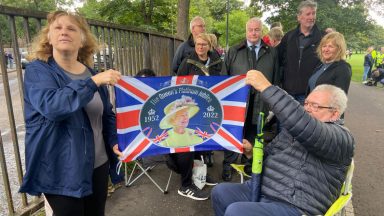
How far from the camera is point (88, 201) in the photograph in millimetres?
2408

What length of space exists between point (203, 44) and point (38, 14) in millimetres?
2037

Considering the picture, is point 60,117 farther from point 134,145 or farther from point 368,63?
point 368,63

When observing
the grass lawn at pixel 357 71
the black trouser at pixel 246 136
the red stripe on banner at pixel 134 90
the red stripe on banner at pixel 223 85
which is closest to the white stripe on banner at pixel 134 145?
the red stripe on banner at pixel 134 90

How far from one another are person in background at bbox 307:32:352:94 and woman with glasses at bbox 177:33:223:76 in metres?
1.36

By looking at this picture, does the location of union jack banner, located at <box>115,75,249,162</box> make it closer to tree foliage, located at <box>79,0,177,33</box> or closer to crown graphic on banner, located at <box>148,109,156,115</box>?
crown graphic on banner, located at <box>148,109,156,115</box>

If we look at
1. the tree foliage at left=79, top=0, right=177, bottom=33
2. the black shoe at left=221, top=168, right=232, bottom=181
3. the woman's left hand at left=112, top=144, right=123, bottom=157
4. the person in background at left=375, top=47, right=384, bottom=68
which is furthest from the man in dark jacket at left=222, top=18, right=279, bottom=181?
the person in background at left=375, top=47, right=384, bottom=68

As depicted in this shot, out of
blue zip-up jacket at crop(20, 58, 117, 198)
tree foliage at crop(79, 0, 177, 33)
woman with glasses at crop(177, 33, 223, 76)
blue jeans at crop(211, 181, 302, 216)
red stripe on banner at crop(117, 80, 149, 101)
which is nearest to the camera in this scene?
blue zip-up jacket at crop(20, 58, 117, 198)

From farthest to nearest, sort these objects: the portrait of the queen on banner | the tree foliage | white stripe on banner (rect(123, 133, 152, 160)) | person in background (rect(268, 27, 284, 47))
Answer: the tree foliage → person in background (rect(268, 27, 284, 47)) → the portrait of the queen on banner → white stripe on banner (rect(123, 133, 152, 160))

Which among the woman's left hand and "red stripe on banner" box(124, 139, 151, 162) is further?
"red stripe on banner" box(124, 139, 151, 162)

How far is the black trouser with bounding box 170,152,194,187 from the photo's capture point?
3797mm

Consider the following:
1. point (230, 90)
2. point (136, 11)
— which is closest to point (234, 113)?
point (230, 90)

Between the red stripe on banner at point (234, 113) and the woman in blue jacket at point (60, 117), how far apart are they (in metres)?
1.37

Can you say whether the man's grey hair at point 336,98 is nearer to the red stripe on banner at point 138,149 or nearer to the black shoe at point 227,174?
the red stripe on banner at point 138,149

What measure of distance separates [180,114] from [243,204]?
3.74ft
